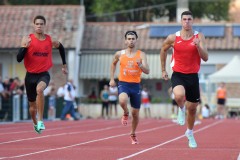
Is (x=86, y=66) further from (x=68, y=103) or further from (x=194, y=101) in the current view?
(x=194, y=101)

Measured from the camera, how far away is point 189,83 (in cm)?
1532

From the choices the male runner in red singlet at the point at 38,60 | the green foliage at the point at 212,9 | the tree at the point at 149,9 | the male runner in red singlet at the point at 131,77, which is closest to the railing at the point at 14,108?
the male runner in red singlet at the point at 38,60

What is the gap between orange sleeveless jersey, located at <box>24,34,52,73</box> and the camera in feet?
57.9

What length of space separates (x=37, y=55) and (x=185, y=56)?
375 centimetres

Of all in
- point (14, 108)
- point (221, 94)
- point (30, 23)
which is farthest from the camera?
point (30, 23)

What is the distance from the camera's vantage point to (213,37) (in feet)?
174

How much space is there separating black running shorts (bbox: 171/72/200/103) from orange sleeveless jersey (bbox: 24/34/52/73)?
3426mm

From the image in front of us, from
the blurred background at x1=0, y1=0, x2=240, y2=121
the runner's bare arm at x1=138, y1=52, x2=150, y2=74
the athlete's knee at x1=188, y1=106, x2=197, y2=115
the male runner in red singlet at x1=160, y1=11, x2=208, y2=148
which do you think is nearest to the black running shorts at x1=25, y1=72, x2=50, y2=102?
the runner's bare arm at x1=138, y1=52, x2=150, y2=74

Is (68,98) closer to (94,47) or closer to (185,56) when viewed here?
(94,47)

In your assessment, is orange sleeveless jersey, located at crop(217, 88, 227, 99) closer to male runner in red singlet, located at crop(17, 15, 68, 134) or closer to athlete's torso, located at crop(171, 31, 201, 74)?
male runner in red singlet, located at crop(17, 15, 68, 134)

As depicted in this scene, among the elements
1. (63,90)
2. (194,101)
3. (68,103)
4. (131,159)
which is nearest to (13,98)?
(68,103)

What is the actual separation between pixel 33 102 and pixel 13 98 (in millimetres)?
15433

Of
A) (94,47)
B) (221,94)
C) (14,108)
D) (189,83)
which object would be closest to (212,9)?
(94,47)

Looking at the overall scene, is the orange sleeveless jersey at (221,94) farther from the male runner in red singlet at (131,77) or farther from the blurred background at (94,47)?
the male runner in red singlet at (131,77)
